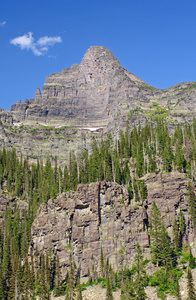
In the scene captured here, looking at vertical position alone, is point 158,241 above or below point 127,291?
above

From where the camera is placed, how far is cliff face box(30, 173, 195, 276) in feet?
309

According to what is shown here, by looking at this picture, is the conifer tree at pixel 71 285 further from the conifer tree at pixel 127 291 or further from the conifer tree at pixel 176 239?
the conifer tree at pixel 176 239

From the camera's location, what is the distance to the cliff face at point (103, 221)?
94.2 metres

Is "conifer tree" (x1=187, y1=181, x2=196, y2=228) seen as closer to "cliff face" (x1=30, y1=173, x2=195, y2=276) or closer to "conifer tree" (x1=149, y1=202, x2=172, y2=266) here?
"cliff face" (x1=30, y1=173, x2=195, y2=276)

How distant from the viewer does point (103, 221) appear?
100m

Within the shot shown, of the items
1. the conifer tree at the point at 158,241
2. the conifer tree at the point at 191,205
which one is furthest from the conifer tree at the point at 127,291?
the conifer tree at the point at 191,205

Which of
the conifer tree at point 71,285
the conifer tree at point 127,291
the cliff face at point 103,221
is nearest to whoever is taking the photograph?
the conifer tree at point 127,291

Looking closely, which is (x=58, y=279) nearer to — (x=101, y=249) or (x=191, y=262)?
(x=101, y=249)

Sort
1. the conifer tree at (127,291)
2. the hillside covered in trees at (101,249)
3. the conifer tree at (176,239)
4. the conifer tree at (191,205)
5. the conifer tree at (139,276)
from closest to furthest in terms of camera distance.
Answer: the conifer tree at (127,291)
the conifer tree at (139,276)
the hillside covered in trees at (101,249)
the conifer tree at (176,239)
the conifer tree at (191,205)

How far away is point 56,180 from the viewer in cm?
12950

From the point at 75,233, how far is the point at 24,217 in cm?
2634

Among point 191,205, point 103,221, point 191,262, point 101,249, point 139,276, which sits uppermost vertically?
point 191,205

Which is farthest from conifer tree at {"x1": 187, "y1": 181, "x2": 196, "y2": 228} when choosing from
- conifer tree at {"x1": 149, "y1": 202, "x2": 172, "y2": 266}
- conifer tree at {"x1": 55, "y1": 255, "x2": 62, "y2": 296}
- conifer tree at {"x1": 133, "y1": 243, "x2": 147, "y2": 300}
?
conifer tree at {"x1": 55, "y1": 255, "x2": 62, "y2": 296}

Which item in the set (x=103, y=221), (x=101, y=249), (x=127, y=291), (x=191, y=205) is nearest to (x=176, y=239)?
(x=191, y=205)
